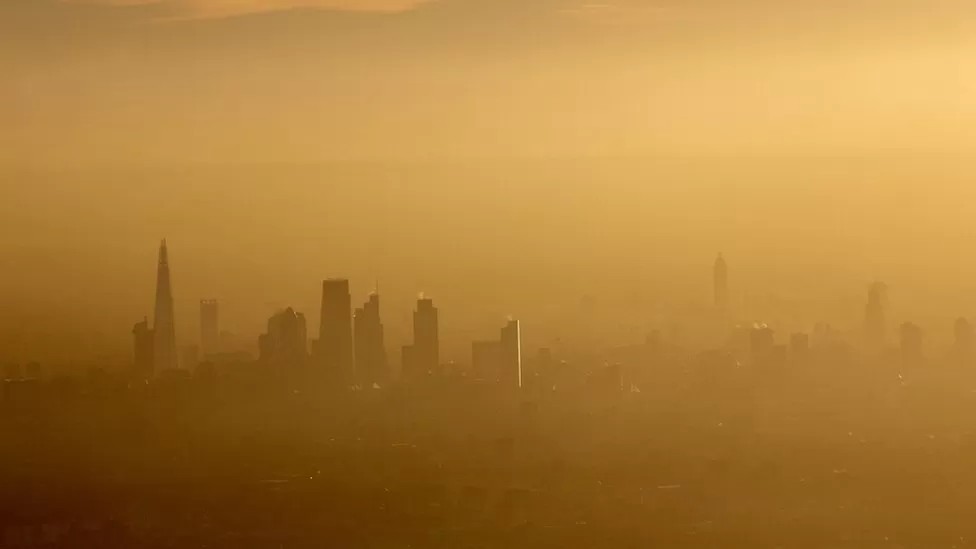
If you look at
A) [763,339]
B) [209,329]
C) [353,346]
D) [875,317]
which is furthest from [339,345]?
[875,317]

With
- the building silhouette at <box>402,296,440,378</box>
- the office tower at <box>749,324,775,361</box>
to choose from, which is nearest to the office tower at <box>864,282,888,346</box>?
the office tower at <box>749,324,775,361</box>

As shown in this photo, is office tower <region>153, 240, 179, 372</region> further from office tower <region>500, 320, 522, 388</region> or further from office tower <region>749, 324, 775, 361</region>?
office tower <region>749, 324, 775, 361</region>

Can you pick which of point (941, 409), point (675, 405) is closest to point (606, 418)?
point (675, 405)

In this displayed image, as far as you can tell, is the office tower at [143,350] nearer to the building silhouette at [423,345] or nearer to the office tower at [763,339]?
the building silhouette at [423,345]

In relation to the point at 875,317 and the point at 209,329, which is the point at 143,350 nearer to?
the point at 209,329

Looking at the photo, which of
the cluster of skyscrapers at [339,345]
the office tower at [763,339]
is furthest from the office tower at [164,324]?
the office tower at [763,339]

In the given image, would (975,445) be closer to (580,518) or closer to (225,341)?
(580,518)
